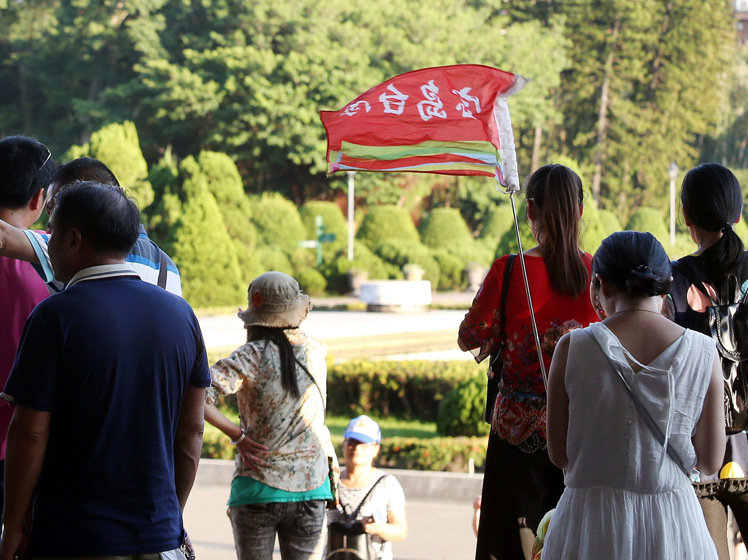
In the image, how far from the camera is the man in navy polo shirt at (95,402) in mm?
1729

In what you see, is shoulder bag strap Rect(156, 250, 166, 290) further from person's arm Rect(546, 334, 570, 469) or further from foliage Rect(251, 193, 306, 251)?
foliage Rect(251, 193, 306, 251)

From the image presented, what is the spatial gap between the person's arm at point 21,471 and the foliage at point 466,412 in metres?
5.41

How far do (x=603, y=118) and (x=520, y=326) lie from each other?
118 ft

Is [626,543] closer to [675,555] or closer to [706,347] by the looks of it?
[675,555]

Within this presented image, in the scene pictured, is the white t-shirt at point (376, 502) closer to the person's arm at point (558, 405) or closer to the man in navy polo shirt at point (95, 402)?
the person's arm at point (558, 405)

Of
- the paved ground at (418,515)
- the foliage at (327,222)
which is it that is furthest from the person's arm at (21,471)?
the foliage at (327,222)

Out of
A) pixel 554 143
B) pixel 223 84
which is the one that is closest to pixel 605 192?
pixel 554 143

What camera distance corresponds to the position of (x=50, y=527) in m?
1.74

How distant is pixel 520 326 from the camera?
8.53 ft

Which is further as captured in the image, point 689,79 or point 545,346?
point 689,79

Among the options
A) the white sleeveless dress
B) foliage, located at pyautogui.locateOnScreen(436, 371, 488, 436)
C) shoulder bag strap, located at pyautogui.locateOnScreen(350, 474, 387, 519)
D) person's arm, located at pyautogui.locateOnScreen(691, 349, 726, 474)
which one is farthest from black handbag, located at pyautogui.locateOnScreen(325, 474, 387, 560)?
foliage, located at pyautogui.locateOnScreen(436, 371, 488, 436)

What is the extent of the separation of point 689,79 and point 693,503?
3738 centimetres

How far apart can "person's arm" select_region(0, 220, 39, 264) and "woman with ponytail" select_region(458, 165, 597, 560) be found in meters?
1.07

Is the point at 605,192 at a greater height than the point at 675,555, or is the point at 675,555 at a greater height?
the point at 605,192
